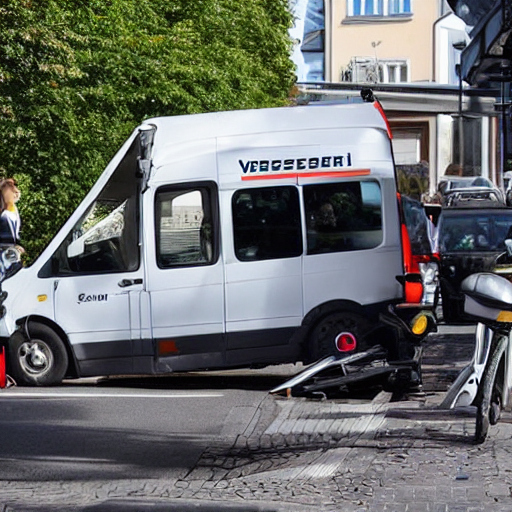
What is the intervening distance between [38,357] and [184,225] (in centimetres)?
183

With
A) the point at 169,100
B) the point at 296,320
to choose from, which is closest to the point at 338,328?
the point at 296,320

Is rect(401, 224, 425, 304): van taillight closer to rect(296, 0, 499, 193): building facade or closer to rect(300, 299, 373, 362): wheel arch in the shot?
rect(300, 299, 373, 362): wheel arch

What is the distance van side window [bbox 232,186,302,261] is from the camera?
39.3 ft

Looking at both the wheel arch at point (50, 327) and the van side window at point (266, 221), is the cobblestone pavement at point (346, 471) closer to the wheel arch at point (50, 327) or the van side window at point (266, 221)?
the van side window at point (266, 221)

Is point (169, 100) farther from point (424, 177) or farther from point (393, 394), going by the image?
point (424, 177)

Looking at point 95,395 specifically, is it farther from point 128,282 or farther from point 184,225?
point 184,225

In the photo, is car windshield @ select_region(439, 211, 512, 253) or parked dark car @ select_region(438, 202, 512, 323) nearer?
parked dark car @ select_region(438, 202, 512, 323)

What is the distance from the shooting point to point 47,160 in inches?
779

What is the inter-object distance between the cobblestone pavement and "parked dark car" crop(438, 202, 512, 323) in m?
8.95

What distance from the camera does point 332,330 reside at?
12.1 meters

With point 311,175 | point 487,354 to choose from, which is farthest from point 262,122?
point 487,354

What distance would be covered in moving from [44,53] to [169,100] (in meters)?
4.95


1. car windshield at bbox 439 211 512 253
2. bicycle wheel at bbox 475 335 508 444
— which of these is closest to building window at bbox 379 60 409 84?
car windshield at bbox 439 211 512 253

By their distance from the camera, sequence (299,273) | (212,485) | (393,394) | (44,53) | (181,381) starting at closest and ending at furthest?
(212,485)
(393,394)
(299,273)
(181,381)
(44,53)
